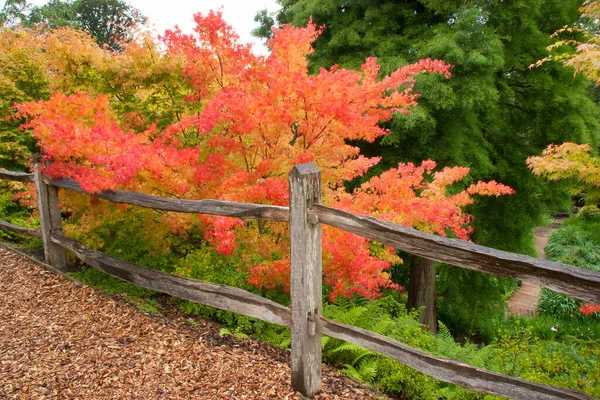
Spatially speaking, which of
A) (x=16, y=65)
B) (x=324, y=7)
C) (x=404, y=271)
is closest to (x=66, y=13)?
(x=16, y=65)

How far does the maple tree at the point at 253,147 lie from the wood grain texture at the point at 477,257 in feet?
5.66

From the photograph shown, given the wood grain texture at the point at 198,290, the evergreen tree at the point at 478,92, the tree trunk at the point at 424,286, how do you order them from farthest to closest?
the tree trunk at the point at 424,286
the evergreen tree at the point at 478,92
the wood grain texture at the point at 198,290

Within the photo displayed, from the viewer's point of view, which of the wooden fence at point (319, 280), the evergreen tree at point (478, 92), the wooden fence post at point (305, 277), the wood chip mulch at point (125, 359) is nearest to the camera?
the wooden fence at point (319, 280)

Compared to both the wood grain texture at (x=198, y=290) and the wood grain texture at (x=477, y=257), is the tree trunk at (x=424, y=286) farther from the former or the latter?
the wood grain texture at (x=477, y=257)

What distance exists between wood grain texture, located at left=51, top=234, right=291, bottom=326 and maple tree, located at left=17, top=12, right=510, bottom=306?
0.55 metres

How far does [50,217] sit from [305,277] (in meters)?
4.57

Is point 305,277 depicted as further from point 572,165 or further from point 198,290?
point 572,165

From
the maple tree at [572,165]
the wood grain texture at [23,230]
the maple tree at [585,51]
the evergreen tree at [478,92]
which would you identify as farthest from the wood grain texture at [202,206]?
the maple tree at [572,165]

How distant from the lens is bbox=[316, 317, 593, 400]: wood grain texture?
2.46m

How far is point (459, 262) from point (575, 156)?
22.4ft

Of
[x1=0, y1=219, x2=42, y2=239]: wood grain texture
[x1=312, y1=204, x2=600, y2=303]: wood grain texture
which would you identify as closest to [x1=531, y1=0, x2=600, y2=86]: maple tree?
[x1=312, y1=204, x2=600, y2=303]: wood grain texture

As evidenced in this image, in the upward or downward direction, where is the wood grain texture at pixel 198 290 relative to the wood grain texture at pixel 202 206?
downward

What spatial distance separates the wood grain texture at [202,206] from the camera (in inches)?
139

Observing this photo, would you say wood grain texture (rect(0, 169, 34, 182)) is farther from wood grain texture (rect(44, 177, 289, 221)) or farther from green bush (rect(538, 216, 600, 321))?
green bush (rect(538, 216, 600, 321))
